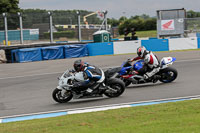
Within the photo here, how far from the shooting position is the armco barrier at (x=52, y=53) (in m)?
24.7

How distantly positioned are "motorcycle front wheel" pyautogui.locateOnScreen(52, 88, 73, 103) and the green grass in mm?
2336

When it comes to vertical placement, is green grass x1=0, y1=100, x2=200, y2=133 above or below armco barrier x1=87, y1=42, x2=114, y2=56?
below

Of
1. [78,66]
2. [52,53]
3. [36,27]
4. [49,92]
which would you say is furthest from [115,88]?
[36,27]

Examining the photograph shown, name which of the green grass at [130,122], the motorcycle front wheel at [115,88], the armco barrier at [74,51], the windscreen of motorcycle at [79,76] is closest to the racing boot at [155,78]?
the motorcycle front wheel at [115,88]

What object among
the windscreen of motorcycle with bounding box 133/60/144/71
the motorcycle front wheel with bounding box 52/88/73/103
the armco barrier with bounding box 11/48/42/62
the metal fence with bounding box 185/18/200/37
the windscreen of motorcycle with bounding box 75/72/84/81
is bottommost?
the motorcycle front wheel with bounding box 52/88/73/103

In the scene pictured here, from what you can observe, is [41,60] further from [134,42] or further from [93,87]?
[93,87]

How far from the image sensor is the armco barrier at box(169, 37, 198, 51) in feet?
86.7

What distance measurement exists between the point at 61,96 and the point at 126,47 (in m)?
16.1

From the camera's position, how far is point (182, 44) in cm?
2662

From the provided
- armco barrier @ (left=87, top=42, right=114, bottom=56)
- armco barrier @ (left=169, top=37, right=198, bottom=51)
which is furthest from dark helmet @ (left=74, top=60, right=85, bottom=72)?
armco barrier @ (left=169, top=37, right=198, bottom=51)

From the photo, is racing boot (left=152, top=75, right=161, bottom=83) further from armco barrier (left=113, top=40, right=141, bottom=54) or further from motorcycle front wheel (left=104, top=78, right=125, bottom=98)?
armco barrier (left=113, top=40, right=141, bottom=54)

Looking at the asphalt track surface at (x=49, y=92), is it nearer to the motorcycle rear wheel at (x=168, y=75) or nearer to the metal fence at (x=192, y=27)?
the motorcycle rear wheel at (x=168, y=75)

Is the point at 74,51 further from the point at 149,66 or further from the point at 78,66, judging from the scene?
the point at 78,66

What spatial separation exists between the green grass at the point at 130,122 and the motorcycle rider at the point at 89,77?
2205 mm
